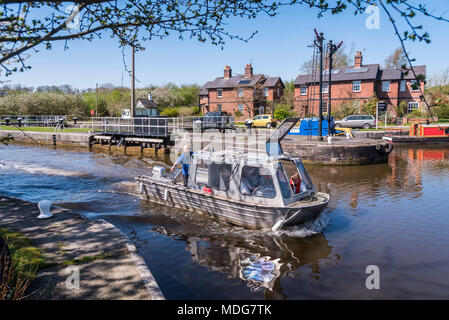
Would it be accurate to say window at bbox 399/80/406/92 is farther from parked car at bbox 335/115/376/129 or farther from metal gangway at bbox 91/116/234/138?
metal gangway at bbox 91/116/234/138

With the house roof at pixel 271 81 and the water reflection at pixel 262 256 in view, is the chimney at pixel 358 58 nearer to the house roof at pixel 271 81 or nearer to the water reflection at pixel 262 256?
the house roof at pixel 271 81

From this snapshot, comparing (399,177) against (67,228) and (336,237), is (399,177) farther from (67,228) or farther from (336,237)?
(67,228)

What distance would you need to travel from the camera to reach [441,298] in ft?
19.9

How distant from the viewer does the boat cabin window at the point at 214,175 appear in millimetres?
9742

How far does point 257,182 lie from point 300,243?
1975 mm

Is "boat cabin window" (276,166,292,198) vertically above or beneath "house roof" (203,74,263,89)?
beneath

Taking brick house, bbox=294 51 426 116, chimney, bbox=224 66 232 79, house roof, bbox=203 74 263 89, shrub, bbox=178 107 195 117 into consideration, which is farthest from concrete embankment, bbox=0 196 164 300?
chimney, bbox=224 66 232 79

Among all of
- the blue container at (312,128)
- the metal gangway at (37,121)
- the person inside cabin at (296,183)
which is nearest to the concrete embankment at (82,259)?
the person inside cabin at (296,183)

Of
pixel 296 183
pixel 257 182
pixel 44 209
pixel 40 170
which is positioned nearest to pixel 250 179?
pixel 257 182

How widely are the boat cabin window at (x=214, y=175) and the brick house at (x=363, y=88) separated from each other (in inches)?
1434

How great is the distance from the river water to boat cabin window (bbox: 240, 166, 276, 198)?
3.50 feet

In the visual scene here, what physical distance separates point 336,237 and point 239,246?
2685 mm

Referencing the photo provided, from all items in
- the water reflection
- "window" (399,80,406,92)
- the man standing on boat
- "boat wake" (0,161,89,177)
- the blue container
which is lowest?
the water reflection

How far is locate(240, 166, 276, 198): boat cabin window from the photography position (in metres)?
9.12
